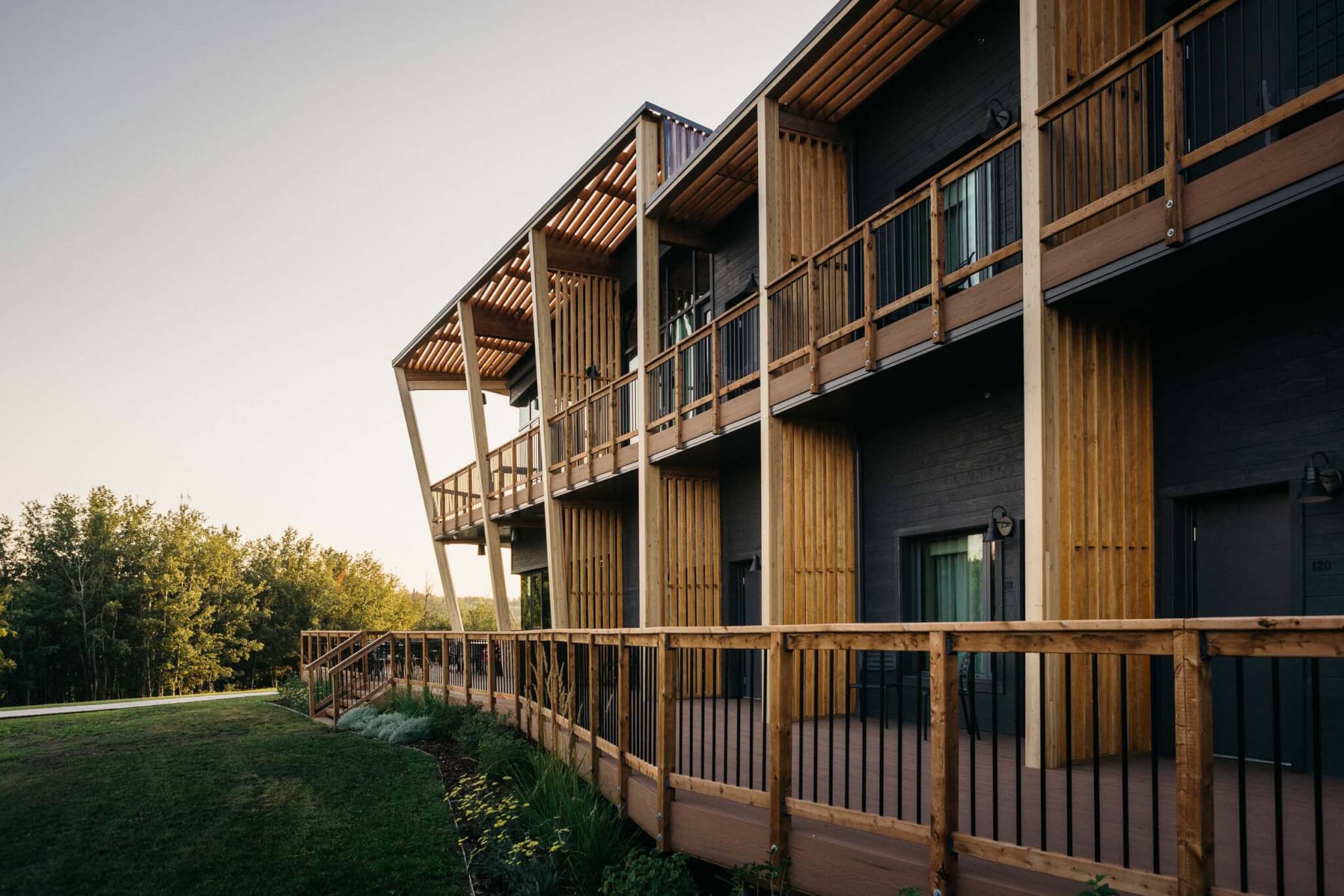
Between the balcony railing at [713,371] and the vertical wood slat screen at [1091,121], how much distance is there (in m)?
4.32

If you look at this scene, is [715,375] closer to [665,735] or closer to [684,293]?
[684,293]


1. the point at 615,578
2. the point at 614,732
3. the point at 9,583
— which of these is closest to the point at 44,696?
the point at 9,583

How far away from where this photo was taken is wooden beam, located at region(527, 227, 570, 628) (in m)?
17.0

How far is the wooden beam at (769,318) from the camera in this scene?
10.6 meters

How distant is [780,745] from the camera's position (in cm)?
538

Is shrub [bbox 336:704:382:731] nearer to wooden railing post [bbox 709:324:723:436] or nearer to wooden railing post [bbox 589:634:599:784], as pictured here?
wooden railing post [bbox 709:324:723:436]

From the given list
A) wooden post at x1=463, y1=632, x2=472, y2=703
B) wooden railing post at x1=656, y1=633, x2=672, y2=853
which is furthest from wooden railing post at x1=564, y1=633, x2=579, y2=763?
wooden post at x1=463, y1=632, x2=472, y2=703

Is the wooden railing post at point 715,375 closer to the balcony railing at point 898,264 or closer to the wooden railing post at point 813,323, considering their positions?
the balcony railing at point 898,264

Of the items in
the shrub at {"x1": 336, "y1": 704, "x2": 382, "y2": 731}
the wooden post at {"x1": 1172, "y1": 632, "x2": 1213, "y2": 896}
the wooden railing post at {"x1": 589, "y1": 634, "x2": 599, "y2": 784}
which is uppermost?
the wooden post at {"x1": 1172, "y1": 632, "x2": 1213, "y2": 896}

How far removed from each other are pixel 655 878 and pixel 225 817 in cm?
607

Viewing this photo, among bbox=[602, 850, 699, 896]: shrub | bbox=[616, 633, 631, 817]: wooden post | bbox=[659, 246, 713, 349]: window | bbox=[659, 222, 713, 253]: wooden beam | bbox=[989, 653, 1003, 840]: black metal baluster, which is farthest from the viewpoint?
bbox=[659, 246, 713, 349]: window

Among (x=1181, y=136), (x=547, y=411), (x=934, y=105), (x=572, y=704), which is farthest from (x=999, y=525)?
(x=547, y=411)

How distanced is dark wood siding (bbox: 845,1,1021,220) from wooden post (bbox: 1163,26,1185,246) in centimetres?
351

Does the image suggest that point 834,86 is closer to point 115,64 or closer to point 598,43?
point 598,43
